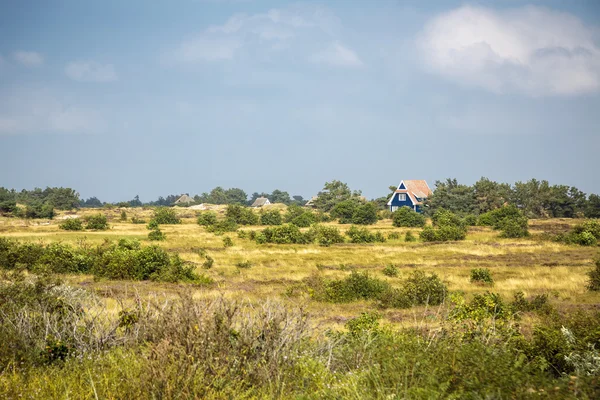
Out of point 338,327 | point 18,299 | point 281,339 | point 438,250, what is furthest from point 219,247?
point 281,339

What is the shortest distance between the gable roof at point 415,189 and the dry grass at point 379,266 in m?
35.4

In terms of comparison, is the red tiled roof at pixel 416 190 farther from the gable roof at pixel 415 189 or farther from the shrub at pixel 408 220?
the shrub at pixel 408 220

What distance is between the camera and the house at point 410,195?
263 feet

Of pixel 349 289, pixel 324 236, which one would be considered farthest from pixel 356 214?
pixel 349 289

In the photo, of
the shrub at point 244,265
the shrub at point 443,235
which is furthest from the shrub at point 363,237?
the shrub at point 244,265

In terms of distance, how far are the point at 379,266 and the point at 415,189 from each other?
58.3m

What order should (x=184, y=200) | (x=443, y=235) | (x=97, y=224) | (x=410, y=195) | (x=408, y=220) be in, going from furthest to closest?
(x=184, y=200), (x=410, y=195), (x=408, y=220), (x=97, y=224), (x=443, y=235)

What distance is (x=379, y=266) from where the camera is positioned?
27.9 metres

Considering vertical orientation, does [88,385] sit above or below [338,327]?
above

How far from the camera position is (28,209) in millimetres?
67875

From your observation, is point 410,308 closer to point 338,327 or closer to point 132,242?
point 338,327

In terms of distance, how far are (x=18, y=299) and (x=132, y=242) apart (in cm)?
2025

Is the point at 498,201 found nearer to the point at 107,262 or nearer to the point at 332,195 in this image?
the point at 332,195

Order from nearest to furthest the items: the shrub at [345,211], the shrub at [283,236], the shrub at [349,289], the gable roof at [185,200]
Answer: the shrub at [349,289] → the shrub at [283,236] → the shrub at [345,211] → the gable roof at [185,200]
